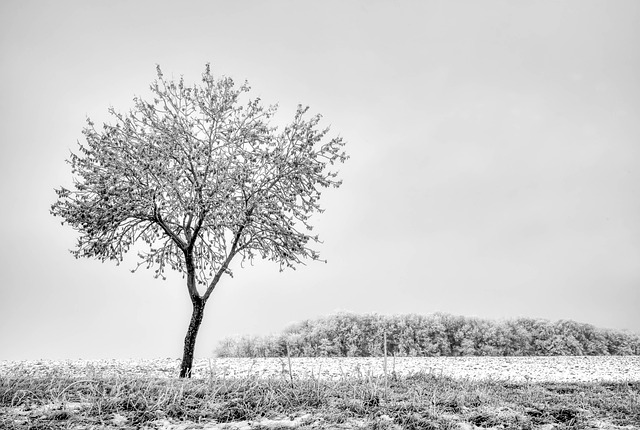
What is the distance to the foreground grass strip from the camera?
6.05m

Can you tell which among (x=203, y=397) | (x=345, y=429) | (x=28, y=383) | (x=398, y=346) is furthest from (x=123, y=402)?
(x=398, y=346)

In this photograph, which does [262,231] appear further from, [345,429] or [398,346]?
[398,346]

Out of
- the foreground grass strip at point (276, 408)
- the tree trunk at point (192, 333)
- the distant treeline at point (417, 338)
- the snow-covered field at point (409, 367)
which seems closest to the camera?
the foreground grass strip at point (276, 408)

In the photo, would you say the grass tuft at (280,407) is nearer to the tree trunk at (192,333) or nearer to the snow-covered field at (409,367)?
the tree trunk at (192,333)

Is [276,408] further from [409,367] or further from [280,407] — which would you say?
[409,367]

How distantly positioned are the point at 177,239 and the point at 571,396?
1131cm

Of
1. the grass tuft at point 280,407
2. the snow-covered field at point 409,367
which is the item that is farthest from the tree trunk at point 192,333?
the grass tuft at point 280,407

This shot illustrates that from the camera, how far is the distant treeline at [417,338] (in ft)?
75.6

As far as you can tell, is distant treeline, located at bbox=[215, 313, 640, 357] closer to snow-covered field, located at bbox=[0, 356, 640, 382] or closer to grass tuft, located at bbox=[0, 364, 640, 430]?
snow-covered field, located at bbox=[0, 356, 640, 382]

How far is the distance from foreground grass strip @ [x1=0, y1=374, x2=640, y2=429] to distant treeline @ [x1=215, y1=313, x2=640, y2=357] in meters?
14.8

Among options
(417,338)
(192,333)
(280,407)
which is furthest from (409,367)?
(280,407)

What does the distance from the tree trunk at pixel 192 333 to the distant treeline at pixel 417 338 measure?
8844 mm

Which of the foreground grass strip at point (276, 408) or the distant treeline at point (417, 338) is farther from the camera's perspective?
the distant treeline at point (417, 338)

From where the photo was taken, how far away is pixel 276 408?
6.72 metres
